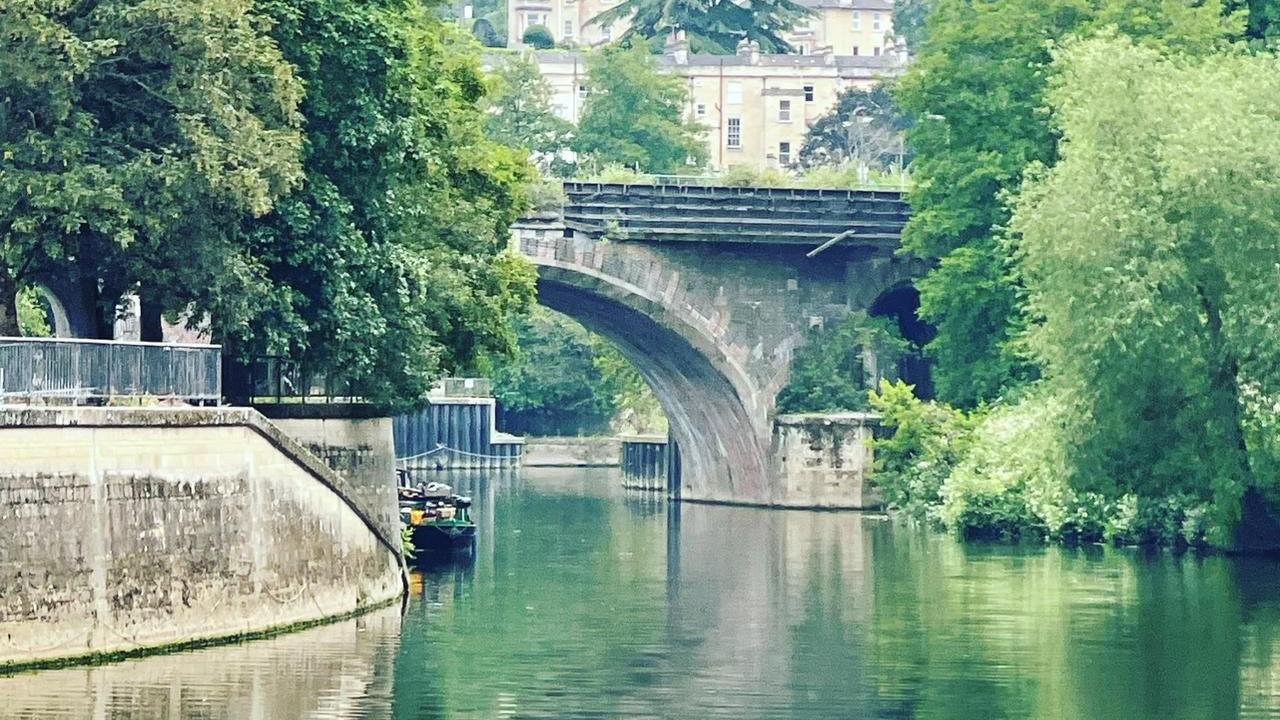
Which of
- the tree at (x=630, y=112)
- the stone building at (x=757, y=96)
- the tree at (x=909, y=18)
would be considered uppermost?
the tree at (x=909, y=18)

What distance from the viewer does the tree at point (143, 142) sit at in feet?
139

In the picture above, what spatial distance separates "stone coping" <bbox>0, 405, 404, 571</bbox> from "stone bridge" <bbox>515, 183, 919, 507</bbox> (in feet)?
114

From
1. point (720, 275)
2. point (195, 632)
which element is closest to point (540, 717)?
point (195, 632)

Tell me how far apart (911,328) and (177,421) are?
2019 inches

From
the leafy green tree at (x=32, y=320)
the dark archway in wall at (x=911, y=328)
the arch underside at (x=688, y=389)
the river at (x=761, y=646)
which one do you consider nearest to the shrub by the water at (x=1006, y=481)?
the river at (x=761, y=646)

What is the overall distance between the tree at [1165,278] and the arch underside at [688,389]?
2156 centimetres

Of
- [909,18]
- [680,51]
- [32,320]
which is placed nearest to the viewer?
[32,320]

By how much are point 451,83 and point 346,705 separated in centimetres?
2518

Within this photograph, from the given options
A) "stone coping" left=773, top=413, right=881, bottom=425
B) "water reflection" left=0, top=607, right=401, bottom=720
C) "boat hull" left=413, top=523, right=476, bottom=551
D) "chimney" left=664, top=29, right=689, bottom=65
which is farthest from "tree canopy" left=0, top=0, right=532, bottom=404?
"chimney" left=664, top=29, right=689, bottom=65

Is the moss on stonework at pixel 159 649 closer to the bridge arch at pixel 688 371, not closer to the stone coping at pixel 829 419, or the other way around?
the bridge arch at pixel 688 371

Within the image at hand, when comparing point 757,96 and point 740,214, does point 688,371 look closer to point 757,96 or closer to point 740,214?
point 740,214

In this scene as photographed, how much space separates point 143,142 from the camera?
144 ft

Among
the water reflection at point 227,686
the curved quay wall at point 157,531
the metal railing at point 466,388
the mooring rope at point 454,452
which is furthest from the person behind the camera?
the metal railing at point 466,388

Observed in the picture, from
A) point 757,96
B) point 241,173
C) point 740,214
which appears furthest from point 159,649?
point 757,96
